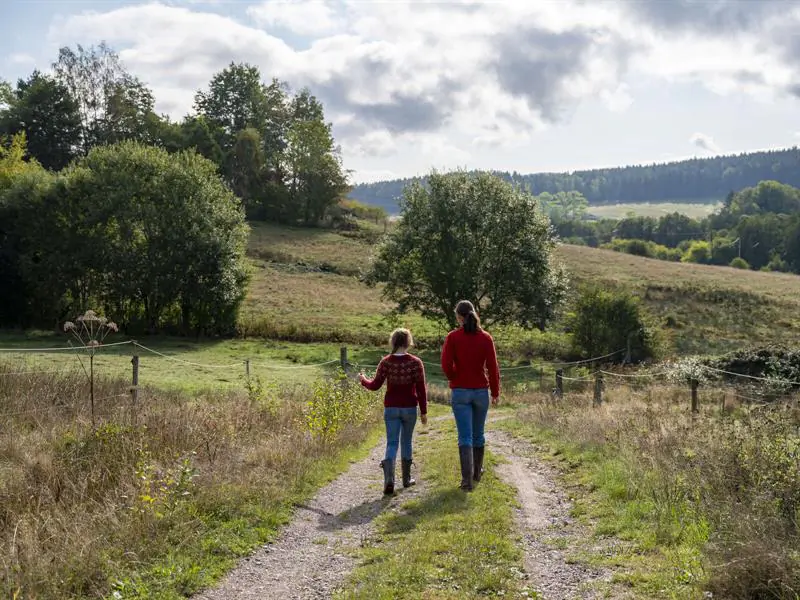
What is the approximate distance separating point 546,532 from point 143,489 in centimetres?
448

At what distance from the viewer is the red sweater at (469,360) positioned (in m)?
9.35

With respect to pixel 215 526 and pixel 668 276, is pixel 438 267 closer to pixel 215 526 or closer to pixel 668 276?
pixel 215 526

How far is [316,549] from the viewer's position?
726 cm

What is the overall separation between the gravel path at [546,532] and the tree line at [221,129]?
52.3 m

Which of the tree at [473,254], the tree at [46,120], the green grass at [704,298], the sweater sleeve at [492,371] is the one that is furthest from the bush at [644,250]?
the sweater sleeve at [492,371]

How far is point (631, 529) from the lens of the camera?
7270mm

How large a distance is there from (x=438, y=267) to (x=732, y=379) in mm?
16327

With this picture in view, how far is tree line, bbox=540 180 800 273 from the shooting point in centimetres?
11525

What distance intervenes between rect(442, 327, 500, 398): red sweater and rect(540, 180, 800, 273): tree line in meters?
88.6

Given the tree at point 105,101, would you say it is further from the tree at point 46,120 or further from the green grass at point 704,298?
the green grass at point 704,298

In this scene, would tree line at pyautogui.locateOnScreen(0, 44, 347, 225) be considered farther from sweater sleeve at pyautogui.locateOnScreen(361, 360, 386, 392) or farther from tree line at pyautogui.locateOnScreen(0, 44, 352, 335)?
sweater sleeve at pyautogui.locateOnScreen(361, 360, 386, 392)

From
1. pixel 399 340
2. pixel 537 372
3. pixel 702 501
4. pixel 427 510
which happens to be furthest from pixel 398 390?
pixel 537 372

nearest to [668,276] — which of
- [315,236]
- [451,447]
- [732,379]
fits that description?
[315,236]

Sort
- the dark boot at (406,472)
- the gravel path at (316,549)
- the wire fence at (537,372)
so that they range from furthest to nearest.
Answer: the wire fence at (537,372), the dark boot at (406,472), the gravel path at (316,549)
